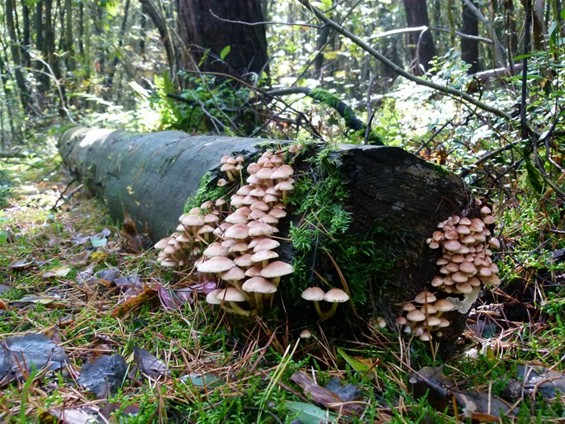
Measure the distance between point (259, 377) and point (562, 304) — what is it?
194cm

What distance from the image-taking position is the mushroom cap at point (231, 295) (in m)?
2.09

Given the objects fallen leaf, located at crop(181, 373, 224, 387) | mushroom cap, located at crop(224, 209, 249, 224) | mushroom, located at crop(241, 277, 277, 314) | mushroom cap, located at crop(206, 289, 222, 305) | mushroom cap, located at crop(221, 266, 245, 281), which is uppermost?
mushroom cap, located at crop(224, 209, 249, 224)

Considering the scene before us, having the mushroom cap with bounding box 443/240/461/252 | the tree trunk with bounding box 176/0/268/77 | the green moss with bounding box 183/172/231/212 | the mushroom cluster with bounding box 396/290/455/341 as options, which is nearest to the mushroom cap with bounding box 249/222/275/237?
the green moss with bounding box 183/172/231/212

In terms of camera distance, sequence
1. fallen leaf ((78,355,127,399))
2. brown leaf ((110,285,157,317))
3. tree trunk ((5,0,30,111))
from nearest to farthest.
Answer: fallen leaf ((78,355,127,399)) → brown leaf ((110,285,157,317)) → tree trunk ((5,0,30,111))

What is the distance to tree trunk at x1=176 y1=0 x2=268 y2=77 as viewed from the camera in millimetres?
5730

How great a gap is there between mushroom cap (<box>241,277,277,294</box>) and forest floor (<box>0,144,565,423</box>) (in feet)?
0.92

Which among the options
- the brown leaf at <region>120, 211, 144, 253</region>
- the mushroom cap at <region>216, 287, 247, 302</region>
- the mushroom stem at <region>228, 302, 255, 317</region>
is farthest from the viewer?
the brown leaf at <region>120, 211, 144, 253</region>

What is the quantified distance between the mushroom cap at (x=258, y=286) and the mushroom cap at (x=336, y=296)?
25 centimetres

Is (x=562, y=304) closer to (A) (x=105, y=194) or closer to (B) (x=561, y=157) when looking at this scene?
(B) (x=561, y=157)

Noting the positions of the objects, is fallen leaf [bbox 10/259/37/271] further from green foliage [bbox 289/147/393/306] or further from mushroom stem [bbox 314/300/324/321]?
mushroom stem [bbox 314/300/324/321]

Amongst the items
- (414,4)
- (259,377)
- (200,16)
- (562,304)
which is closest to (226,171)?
(259,377)

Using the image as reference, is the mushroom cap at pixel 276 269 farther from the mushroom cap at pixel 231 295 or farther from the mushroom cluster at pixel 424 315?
the mushroom cluster at pixel 424 315

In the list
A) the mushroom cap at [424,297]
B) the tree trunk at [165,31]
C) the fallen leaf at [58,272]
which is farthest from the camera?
the tree trunk at [165,31]

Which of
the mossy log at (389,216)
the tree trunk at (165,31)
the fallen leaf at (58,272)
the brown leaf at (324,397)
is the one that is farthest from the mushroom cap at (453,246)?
the tree trunk at (165,31)
